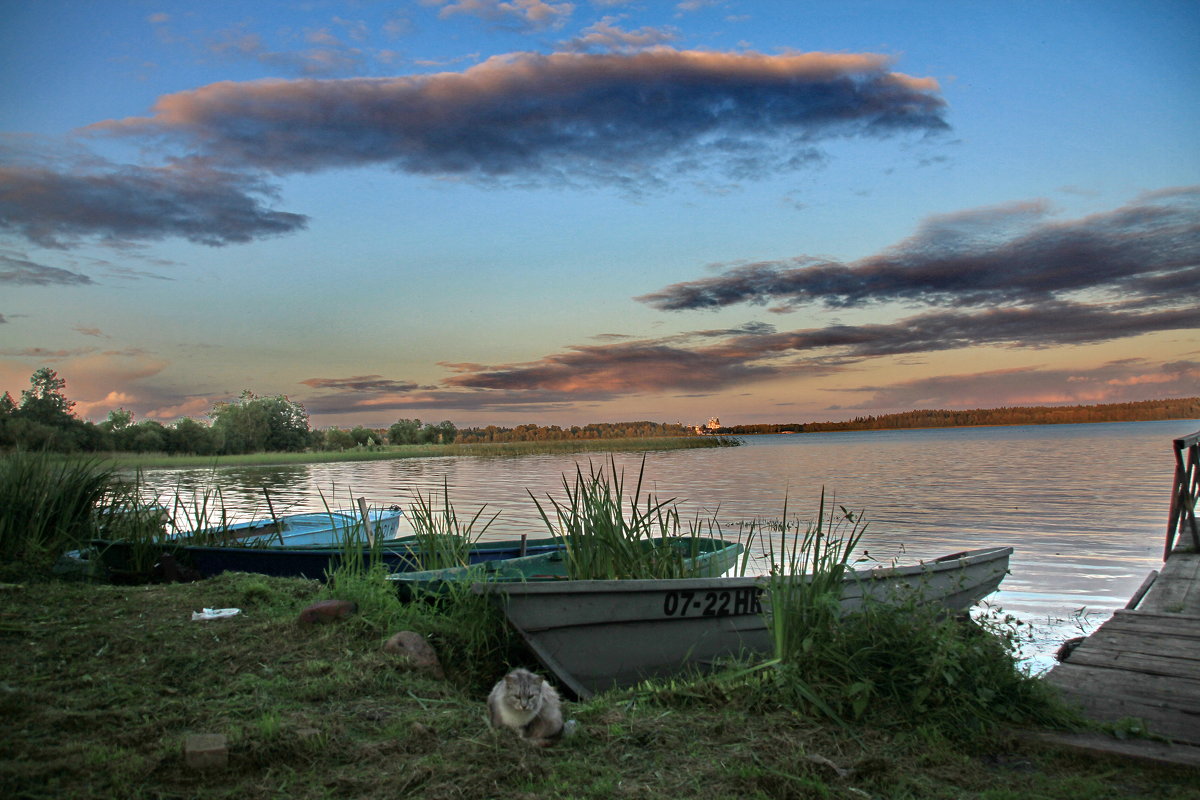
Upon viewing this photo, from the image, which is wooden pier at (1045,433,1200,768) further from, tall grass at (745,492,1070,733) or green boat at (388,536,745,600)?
green boat at (388,536,745,600)

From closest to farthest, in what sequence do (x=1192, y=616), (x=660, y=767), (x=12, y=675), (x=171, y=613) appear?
Result: (x=660, y=767)
(x=12, y=675)
(x=171, y=613)
(x=1192, y=616)

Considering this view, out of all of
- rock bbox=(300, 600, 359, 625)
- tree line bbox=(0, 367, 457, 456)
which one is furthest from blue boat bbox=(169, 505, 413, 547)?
tree line bbox=(0, 367, 457, 456)

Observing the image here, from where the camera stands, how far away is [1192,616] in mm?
6645

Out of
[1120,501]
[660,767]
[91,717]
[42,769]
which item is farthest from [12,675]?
[1120,501]

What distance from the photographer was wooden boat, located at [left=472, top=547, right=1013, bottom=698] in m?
5.29

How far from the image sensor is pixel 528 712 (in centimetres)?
377

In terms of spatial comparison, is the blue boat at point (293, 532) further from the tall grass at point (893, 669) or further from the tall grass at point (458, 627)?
the tall grass at point (893, 669)

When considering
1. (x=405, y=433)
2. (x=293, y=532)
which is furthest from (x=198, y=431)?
(x=293, y=532)

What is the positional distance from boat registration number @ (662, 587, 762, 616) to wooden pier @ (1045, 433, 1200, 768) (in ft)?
6.57

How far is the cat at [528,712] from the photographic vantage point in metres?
3.77

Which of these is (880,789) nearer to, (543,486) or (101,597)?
(101,597)

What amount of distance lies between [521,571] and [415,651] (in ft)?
5.62

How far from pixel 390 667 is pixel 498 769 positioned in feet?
5.78

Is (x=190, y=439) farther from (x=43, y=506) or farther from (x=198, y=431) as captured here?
(x=43, y=506)
